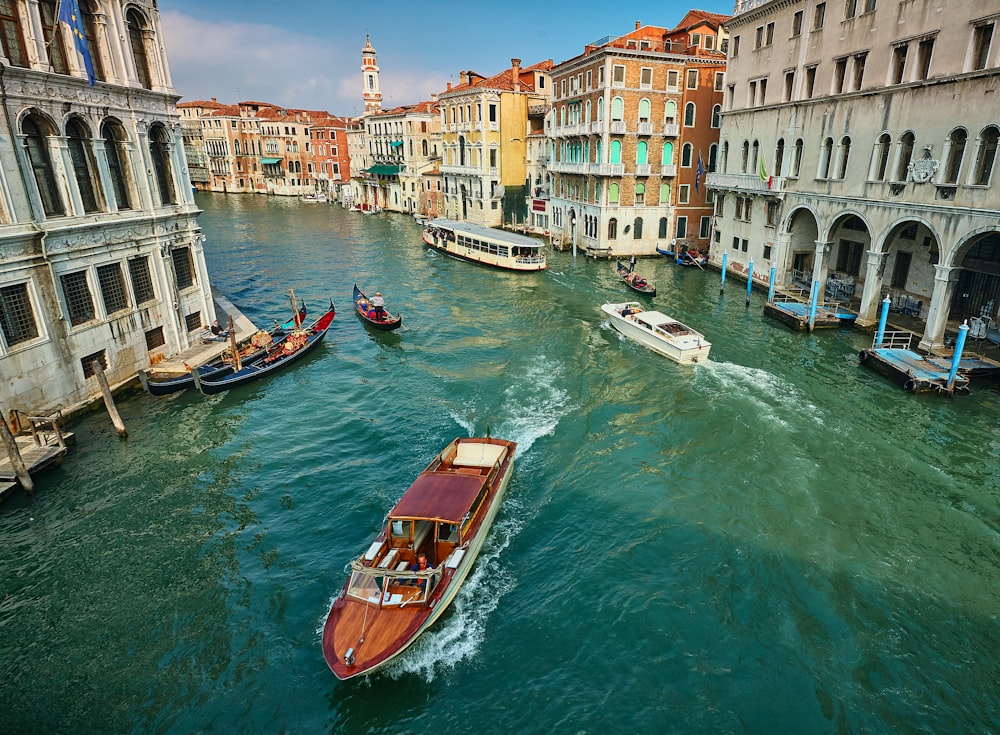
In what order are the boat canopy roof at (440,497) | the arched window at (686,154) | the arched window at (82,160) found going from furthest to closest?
the arched window at (686,154) < the arched window at (82,160) < the boat canopy roof at (440,497)

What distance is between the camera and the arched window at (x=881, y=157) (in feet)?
82.7

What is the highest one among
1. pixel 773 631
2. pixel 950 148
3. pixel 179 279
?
pixel 950 148

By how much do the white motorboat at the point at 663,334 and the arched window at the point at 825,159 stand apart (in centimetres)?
1136

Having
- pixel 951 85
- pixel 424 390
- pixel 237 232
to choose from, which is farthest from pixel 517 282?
pixel 237 232

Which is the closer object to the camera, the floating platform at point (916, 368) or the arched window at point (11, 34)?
the arched window at point (11, 34)

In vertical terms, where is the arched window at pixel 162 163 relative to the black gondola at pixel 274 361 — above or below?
above

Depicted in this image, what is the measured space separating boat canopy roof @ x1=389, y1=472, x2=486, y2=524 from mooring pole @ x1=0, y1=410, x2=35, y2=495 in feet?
35.9

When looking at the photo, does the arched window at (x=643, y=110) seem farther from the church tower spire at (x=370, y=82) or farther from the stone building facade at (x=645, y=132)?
the church tower spire at (x=370, y=82)

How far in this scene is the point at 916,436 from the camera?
19000 millimetres

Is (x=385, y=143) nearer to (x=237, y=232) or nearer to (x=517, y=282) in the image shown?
(x=237, y=232)

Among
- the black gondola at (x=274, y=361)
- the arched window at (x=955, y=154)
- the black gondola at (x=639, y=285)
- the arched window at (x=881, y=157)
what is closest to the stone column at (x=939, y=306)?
the arched window at (x=955, y=154)

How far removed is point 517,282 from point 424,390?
19.9 metres

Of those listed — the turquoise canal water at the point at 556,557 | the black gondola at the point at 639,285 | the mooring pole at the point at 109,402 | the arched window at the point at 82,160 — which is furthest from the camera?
the black gondola at the point at 639,285

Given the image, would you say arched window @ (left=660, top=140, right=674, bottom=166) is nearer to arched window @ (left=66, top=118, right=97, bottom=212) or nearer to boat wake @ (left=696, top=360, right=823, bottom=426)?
boat wake @ (left=696, top=360, right=823, bottom=426)
